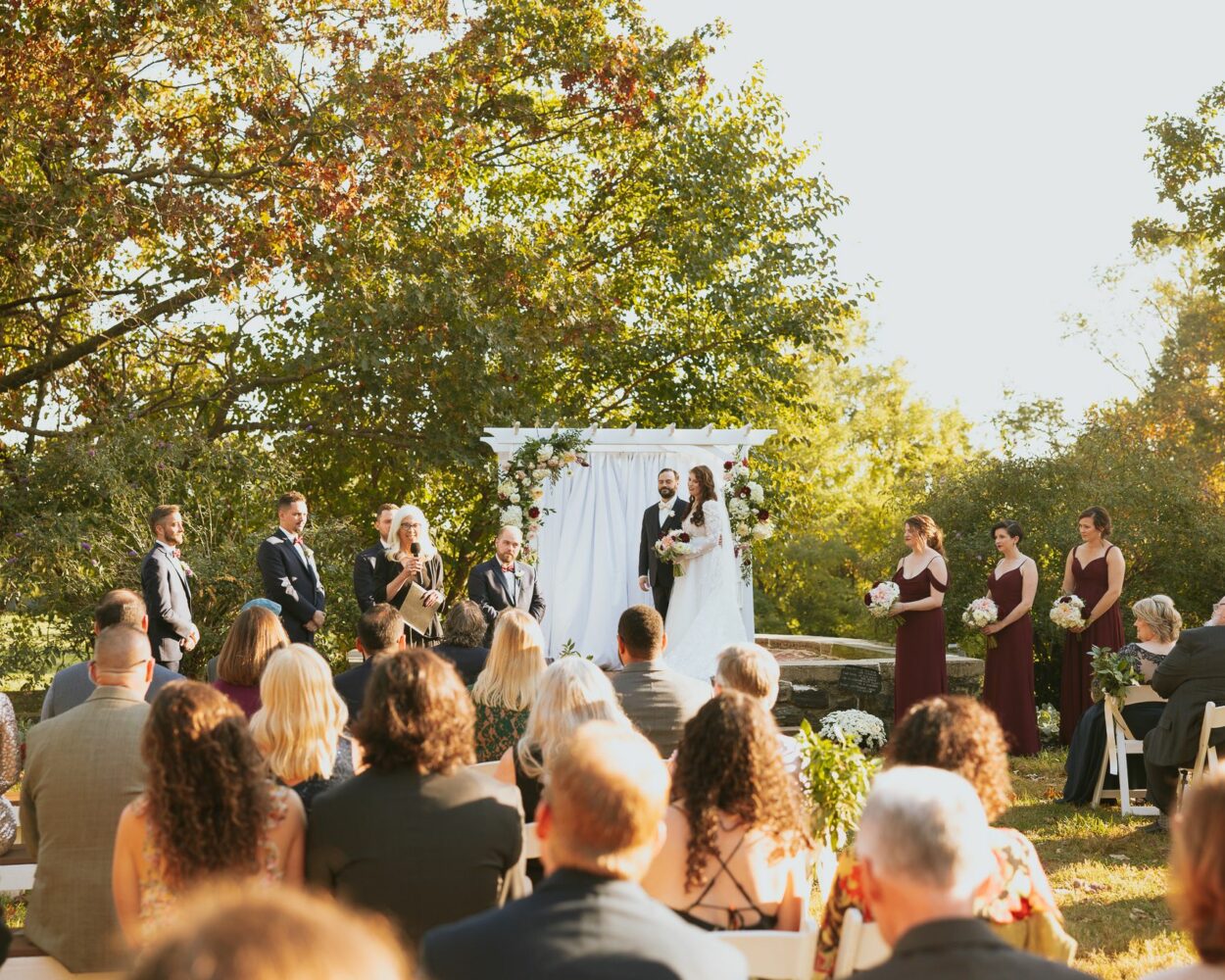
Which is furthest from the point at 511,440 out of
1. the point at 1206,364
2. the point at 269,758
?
the point at 1206,364

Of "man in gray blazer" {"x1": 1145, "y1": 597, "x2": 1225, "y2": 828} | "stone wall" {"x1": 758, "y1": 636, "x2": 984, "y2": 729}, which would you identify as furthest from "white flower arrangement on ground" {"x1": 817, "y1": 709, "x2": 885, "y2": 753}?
"man in gray blazer" {"x1": 1145, "y1": 597, "x2": 1225, "y2": 828}

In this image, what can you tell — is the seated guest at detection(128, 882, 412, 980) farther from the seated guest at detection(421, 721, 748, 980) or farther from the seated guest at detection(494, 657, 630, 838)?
the seated guest at detection(494, 657, 630, 838)

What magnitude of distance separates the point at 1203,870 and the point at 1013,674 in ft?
29.2

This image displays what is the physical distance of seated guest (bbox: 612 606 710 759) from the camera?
5.29 meters

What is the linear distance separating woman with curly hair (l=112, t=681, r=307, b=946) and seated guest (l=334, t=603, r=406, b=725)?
277 cm

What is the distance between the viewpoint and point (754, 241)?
17000mm

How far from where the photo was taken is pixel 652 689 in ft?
17.4

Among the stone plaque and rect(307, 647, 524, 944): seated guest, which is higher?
rect(307, 647, 524, 944): seated guest

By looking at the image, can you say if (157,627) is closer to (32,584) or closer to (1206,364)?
(32,584)

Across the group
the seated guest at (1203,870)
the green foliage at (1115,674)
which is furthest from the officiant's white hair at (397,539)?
the seated guest at (1203,870)

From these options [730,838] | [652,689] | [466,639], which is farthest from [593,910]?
[466,639]

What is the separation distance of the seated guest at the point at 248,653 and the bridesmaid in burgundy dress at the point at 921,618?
6177 mm

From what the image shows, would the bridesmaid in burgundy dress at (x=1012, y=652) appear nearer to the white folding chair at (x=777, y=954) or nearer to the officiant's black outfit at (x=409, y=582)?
the officiant's black outfit at (x=409, y=582)

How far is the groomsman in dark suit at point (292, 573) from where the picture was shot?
8.77 meters
